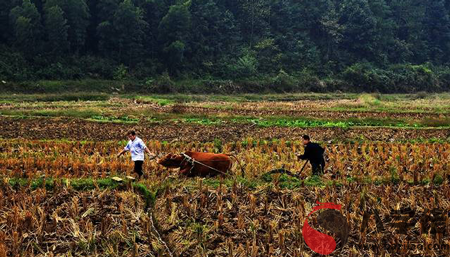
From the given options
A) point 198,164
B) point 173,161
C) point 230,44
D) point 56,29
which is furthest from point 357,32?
point 173,161

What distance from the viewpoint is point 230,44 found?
6031 cm

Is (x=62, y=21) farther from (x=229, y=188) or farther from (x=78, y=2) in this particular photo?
(x=229, y=188)

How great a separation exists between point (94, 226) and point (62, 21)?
134 feet

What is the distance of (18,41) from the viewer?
43125 mm

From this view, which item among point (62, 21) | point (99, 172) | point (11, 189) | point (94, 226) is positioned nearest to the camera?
point (94, 226)

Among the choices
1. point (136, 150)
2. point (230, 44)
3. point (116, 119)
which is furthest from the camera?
point (230, 44)

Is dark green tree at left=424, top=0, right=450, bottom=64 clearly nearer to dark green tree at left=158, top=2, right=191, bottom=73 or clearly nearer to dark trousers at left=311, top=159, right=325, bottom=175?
dark green tree at left=158, top=2, right=191, bottom=73

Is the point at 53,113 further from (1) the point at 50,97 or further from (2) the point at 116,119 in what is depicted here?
(1) the point at 50,97

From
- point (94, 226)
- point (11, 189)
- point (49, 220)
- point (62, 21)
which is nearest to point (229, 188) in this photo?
point (94, 226)

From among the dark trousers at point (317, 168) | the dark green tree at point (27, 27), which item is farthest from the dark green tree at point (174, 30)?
the dark trousers at point (317, 168)

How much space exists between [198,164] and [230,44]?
5244 cm

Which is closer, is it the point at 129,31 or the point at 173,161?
the point at 173,161

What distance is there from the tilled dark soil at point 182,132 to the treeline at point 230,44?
881 inches

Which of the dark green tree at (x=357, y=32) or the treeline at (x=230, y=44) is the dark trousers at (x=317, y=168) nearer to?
the treeline at (x=230, y=44)
